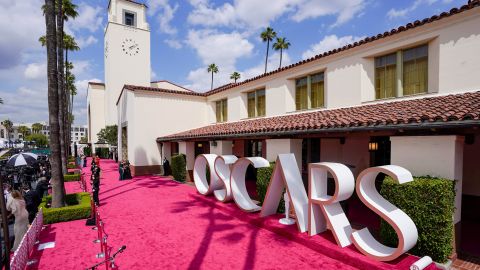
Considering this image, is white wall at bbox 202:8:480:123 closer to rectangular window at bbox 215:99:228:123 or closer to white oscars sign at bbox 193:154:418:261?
rectangular window at bbox 215:99:228:123

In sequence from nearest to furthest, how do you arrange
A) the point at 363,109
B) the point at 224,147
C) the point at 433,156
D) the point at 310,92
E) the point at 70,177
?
the point at 433,156, the point at 363,109, the point at 310,92, the point at 224,147, the point at 70,177

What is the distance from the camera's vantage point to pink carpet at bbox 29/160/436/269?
6.67 metres

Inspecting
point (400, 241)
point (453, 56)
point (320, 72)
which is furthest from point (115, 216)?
point (453, 56)

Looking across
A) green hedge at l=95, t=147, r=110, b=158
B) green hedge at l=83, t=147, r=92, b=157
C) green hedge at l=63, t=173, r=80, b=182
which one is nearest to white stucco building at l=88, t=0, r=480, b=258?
green hedge at l=63, t=173, r=80, b=182

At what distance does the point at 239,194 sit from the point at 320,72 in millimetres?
7790

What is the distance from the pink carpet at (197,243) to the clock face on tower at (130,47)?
31.2m

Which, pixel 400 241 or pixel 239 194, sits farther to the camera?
pixel 239 194

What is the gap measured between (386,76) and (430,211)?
7.12m

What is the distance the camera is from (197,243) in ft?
26.2

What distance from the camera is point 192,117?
78.2 ft

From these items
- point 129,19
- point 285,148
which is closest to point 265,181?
point 285,148

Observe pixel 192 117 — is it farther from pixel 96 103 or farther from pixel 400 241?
pixel 96 103

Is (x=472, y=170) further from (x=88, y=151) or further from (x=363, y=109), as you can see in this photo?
(x=88, y=151)

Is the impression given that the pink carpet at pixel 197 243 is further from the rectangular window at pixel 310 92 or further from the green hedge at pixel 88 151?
the green hedge at pixel 88 151
